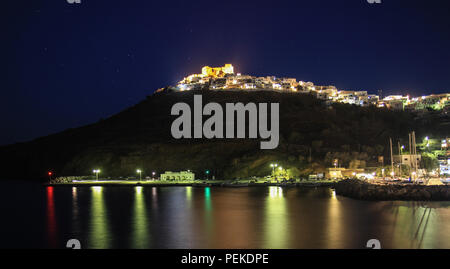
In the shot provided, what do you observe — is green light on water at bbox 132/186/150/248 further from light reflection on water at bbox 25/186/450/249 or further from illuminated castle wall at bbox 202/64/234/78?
illuminated castle wall at bbox 202/64/234/78

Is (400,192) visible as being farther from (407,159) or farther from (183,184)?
(183,184)

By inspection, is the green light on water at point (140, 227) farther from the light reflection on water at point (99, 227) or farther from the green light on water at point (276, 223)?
the green light on water at point (276, 223)

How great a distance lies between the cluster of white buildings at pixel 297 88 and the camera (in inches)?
3804

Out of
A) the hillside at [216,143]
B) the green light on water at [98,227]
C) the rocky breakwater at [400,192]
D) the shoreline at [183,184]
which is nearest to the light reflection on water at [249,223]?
the green light on water at [98,227]

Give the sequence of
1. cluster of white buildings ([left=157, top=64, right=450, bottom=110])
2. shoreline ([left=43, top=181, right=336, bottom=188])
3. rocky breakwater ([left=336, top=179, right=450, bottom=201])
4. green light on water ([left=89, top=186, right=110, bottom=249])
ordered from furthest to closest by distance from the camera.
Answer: cluster of white buildings ([left=157, top=64, right=450, bottom=110]), shoreline ([left=43, top=181, right=336, bottom=188]), rocky breakwater ([left=336, top=179, right=450, bottom=201]), green light on water ([left=89, top=186, right=110, bottom=249])

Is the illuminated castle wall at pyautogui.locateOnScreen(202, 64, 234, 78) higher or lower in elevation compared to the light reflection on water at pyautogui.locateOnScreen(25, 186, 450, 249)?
higher

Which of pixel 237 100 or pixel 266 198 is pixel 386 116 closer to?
pixel 237 100

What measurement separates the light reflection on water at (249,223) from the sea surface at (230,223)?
0.16 feet

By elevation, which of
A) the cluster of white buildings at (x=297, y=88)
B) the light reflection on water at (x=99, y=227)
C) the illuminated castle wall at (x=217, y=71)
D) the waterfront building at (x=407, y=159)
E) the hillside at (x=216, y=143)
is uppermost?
the illuminated castle wall at (x=217, y=71)

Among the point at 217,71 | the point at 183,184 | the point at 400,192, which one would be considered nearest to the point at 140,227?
the point at 400,192

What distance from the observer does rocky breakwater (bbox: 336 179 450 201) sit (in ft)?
116

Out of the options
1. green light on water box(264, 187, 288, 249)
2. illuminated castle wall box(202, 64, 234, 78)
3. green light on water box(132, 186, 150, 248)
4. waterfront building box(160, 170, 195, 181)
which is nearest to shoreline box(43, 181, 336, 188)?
waterfront building box(160, 170, 195, 181)

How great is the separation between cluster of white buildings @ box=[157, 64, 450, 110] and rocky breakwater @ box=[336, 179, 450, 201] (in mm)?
55524

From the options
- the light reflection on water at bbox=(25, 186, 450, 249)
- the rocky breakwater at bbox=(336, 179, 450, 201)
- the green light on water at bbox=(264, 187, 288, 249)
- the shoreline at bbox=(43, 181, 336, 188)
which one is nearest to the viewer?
the green light on water at bbox=(264, 187, 288, 249)
